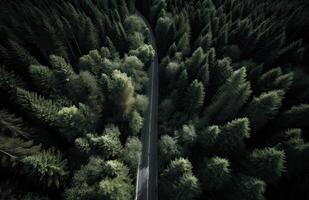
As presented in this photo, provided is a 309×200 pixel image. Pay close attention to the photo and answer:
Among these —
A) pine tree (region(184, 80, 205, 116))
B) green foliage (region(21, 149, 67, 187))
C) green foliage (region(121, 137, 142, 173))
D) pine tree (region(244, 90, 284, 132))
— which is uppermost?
pine tree (region(184, 80, 205, 116))

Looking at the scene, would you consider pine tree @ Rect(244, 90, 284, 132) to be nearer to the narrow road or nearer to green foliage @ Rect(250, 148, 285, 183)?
green foliage @ Rect(250, 148, 285, 183)

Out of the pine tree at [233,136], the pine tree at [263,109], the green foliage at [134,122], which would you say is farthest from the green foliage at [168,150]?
the pine tree at [263,109]

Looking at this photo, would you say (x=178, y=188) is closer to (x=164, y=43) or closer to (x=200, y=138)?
(x=200, y=138)

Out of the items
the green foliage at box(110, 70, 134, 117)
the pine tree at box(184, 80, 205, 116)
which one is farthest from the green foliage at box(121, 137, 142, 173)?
the pine tree at box(184, 80, 205, 116)

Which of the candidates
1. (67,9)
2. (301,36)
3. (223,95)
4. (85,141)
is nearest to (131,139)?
(85,141)

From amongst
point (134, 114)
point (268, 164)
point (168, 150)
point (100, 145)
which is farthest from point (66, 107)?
point (268, 164)

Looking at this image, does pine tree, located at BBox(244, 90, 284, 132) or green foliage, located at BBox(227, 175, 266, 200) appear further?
Result: pine tree, located at BBox(244, 90, 284, 132)

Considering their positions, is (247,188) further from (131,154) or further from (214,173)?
(131,154)
